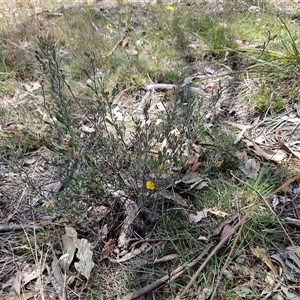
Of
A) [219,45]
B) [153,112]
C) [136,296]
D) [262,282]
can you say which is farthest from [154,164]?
[219,45]

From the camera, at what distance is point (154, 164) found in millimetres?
1512

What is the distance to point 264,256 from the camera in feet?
4.92

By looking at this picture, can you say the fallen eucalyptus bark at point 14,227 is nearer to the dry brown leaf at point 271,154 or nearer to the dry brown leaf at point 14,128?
the dry brown leaf at point 14,128

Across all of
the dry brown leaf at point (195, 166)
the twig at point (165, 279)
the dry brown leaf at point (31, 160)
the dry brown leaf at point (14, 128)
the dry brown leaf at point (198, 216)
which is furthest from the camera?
the dry brown leaf at point (14, 128)

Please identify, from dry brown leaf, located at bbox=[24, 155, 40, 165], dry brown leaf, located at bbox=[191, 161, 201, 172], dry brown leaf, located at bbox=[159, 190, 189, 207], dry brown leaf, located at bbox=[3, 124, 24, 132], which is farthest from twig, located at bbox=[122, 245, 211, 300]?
dry brown leaf, located at bbox=[3, 124, 24, 132]

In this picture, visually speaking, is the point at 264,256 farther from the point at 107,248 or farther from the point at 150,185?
the point at 107,248

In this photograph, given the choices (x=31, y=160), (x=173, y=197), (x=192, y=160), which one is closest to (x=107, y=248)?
(x=173, y=197)

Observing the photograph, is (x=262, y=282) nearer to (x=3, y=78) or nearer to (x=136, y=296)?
(x=136, y=296)

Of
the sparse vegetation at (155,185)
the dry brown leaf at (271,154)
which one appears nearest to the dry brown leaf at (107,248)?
the sparse vegetation at (155,185)

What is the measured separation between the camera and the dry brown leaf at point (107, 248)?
5.13 ft

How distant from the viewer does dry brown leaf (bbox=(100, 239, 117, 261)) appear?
5.13 feet

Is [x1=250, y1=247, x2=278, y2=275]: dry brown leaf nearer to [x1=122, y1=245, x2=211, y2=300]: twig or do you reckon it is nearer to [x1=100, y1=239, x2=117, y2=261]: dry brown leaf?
[x1=122, y1=245, x2=211, y2=300]: twig

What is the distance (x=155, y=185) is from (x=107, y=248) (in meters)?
0.36

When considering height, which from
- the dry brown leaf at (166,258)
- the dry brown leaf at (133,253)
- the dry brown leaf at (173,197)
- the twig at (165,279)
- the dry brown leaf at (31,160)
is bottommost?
the dry brown leaf at (133,253)
